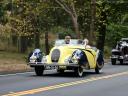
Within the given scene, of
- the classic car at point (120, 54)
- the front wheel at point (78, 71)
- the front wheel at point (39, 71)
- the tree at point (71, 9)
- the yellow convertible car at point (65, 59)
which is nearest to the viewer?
the yellow convertible car at point (65, 59)

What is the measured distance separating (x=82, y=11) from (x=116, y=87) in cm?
2533

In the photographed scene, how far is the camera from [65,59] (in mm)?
22078

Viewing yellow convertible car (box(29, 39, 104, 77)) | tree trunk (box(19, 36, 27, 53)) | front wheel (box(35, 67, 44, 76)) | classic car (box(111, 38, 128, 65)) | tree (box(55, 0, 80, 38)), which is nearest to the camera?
yellow convertible car (box(29, 39, 104, 77))

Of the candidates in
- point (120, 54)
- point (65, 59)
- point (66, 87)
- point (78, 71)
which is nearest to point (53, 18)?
point (120, 54)

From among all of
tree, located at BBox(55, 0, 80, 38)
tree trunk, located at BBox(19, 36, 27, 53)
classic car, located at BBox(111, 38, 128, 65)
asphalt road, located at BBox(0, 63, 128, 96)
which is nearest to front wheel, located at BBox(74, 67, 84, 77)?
asphalt road, located at BBox(0, 63, 128, 96)

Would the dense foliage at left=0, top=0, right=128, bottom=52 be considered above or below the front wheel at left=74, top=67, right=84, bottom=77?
above

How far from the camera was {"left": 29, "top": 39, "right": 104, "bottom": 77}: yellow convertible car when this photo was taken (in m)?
22.1

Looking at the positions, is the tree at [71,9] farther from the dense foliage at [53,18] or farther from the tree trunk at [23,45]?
the tree trunk at [23,45]

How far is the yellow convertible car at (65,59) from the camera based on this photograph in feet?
72.4

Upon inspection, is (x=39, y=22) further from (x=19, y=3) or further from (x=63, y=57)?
(x=63, y=57)

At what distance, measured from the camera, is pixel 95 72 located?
25.4 m

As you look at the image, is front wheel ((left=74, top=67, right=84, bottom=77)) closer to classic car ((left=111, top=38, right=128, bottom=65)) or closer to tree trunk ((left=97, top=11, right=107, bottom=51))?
classic car ((left=111, top=38, right=128, bottom=65))

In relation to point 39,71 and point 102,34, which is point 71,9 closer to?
point 102,34

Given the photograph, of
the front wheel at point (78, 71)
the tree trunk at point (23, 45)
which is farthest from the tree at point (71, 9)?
the front wheel at point (78, 71)
